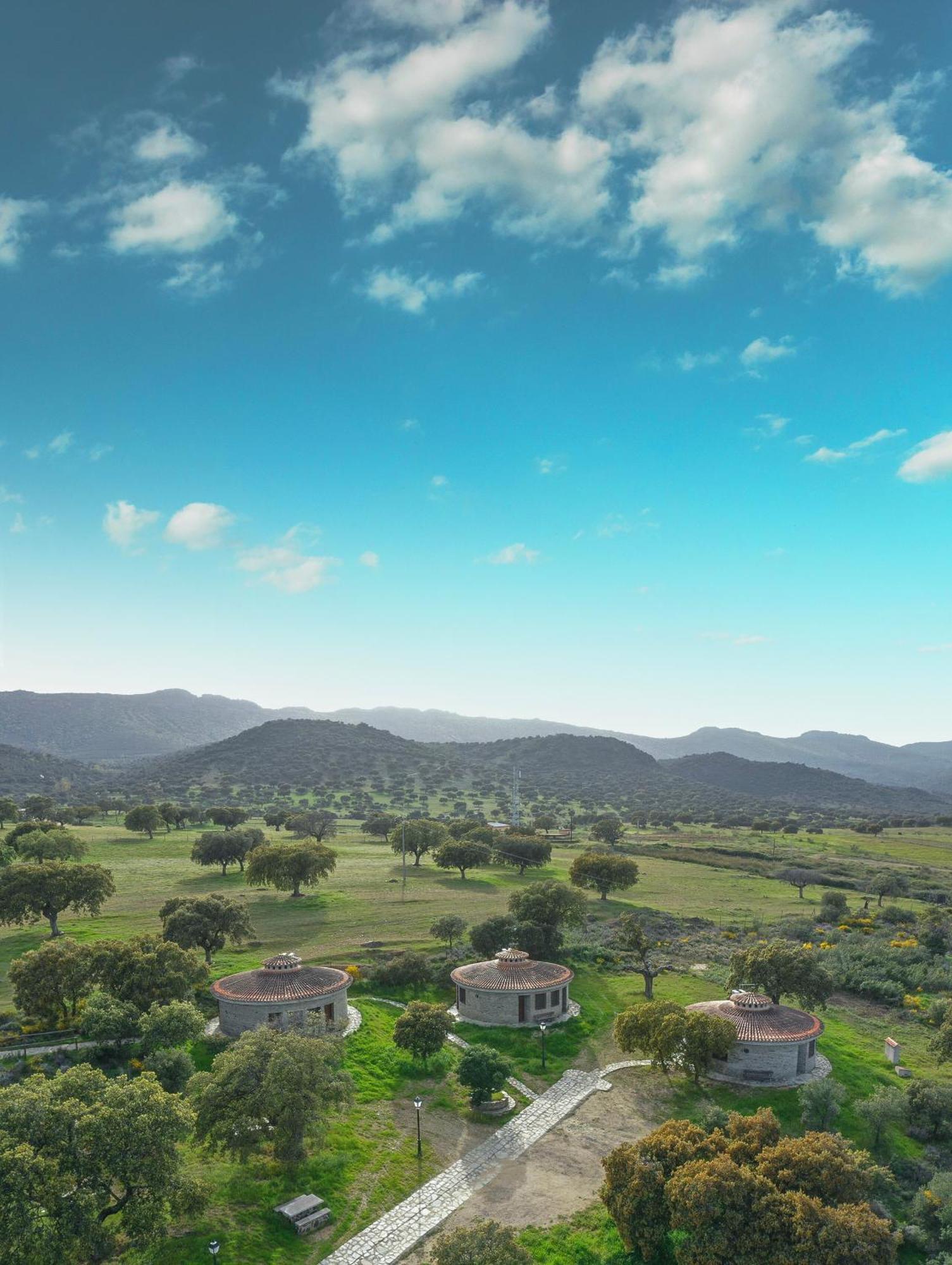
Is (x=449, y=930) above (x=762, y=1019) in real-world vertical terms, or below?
below

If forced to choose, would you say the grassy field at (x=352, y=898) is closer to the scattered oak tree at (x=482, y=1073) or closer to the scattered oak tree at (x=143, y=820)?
the scattered oak tree at (x=143, y=820)

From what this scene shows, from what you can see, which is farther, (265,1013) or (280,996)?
(280,996)

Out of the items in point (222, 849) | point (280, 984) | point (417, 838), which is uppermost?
point (417, 838)

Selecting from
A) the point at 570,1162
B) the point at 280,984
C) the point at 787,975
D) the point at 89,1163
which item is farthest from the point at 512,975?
the point at 89,1163

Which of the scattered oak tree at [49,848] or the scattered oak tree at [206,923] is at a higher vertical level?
the scattered oak tree at [49,848]

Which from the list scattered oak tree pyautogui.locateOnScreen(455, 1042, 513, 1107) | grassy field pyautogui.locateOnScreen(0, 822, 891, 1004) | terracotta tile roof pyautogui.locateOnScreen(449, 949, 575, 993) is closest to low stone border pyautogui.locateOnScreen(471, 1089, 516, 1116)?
scattered oak tree pyautogui.locateOnScreen(455, 1042, 513, 1107)

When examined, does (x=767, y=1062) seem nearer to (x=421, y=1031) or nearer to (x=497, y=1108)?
(x=497, y=1108)

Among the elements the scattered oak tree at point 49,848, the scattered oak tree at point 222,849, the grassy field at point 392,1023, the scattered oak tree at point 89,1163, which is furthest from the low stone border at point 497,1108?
the scattered oak tree at point 222,849

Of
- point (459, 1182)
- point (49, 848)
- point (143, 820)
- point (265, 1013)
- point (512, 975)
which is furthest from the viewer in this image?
point (143, 820)
